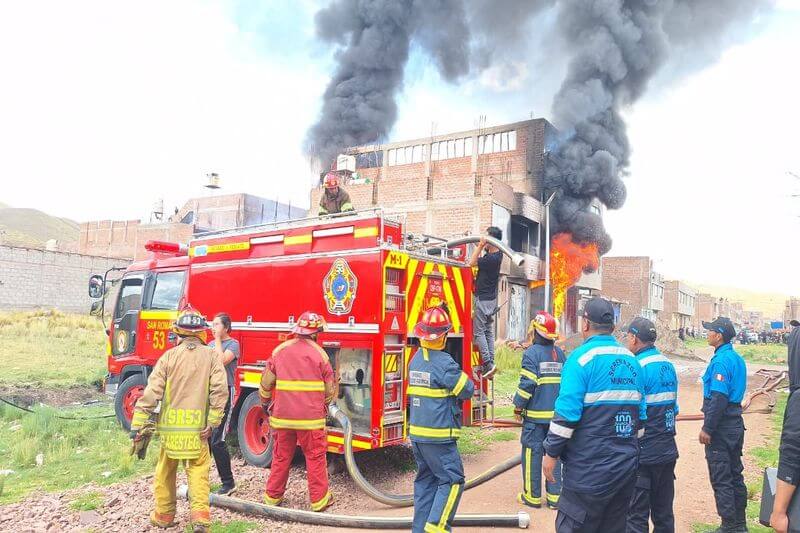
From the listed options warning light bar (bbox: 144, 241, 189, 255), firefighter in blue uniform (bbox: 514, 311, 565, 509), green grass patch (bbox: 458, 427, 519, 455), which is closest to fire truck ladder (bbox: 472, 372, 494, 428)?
green grass patch (bbox: 458, 427, 519, 455)

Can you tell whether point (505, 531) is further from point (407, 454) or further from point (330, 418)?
point (407, 454)

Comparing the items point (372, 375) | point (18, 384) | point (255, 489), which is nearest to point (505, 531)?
point (372, 375)

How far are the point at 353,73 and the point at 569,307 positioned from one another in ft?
67.8

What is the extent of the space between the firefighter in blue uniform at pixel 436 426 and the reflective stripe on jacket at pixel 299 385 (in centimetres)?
146

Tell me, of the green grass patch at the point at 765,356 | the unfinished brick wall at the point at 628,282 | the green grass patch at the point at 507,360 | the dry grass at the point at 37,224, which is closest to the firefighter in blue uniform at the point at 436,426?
the green grass patch at the point at 507,360

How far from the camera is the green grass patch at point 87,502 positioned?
587 cm

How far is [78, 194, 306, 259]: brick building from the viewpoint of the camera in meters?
50.4

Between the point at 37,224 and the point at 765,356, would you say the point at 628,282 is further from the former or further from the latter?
the point at 37,224

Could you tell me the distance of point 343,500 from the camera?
245 inches

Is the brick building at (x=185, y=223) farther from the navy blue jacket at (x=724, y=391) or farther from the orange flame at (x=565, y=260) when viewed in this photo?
the navy blue jacket at (x=724, y=391)

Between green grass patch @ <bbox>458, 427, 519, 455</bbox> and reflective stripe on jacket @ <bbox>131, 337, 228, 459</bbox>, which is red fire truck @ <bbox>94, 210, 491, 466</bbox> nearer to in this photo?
green grass patch @ <bbox>458, 427, 519, 455</bbox>

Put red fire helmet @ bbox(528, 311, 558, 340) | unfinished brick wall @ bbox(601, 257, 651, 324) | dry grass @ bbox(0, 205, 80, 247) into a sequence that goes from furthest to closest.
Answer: dry grass @ bbox(0, 205, 80, 247) < unfinished brick wall @ bbox(601, 257, 651, 324) < red fire helmet @ bbox(528, 311, 558, 340)

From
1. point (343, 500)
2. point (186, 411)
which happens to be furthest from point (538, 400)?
point (186, 411)

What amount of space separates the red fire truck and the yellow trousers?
5.19 ft
